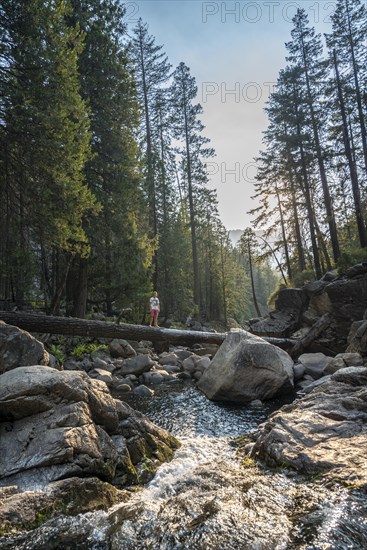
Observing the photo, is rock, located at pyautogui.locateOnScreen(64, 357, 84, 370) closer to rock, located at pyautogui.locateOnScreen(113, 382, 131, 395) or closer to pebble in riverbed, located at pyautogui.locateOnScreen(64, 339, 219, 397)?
pebble in riverbed, located at pyautogui.locateOnScreen(64, 339, 219, 397)

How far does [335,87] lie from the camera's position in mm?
22578

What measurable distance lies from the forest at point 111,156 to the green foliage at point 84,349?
1.66 meters

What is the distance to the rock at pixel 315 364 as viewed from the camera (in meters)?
11.3

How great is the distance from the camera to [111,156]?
1689 centimetres

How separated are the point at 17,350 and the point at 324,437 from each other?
21.5 feet

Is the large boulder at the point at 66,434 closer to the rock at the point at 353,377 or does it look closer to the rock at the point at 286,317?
the rock at the point at 353,377

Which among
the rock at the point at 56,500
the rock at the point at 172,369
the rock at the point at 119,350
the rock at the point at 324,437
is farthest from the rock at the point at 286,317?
the rock at the point at 56,500

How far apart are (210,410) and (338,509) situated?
18.1 ft

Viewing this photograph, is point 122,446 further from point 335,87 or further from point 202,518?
point 335,87

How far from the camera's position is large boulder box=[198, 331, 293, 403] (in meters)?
9.29

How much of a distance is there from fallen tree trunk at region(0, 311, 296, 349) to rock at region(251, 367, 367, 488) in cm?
753

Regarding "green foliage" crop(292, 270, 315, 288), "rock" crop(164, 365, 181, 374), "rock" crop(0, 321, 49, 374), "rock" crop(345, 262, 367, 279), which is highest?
"green foliage" crop(292, 270, 315, 288)

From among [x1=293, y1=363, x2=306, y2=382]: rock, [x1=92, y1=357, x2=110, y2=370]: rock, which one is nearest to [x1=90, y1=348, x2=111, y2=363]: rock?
[x1=92, y1=357, x2=110, y2=370]: rock

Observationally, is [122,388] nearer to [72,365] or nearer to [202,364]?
[72,365]
